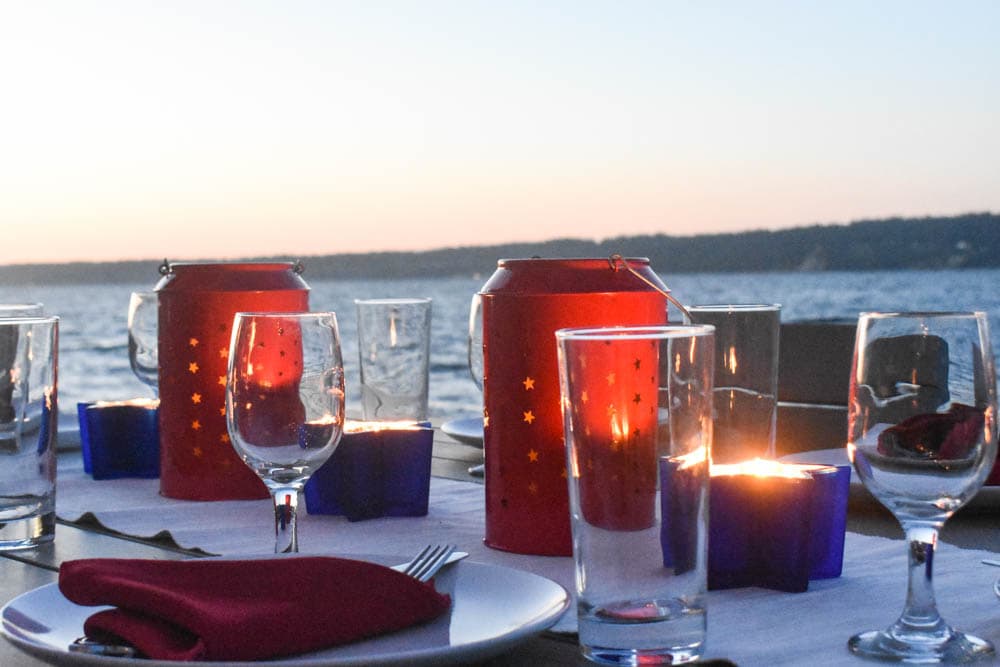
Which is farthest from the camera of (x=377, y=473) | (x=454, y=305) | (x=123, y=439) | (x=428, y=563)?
(x=454, y=305)

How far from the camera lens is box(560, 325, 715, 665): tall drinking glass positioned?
2.45 ft

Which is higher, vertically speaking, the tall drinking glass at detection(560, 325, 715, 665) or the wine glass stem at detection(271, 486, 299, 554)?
the tall drinking glass at detection(560, 325, 715, 665)

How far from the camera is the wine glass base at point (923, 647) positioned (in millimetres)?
757

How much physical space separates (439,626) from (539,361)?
1.23ft

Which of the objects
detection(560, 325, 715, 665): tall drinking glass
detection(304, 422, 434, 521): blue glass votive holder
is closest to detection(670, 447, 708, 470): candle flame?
detection(560, 325, 715, 665): tall drinking glass

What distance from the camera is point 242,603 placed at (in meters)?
→ 0.77

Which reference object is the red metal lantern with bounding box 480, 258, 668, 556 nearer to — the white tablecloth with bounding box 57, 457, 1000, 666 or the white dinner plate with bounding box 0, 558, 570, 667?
the white tablecloth with bounding box 57, 457, 1000, 666

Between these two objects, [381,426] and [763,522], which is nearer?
[763,522]

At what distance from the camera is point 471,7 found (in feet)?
36.6

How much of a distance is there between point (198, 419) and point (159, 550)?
0.32 m

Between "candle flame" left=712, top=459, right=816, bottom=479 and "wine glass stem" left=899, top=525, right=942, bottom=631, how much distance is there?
18cm

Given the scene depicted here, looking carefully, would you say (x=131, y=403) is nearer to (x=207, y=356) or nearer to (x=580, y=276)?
(x=207, y=356)

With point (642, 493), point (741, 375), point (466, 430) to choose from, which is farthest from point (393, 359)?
point (642, 493)

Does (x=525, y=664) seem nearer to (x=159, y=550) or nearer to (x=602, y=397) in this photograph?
(x=602, y=397)
